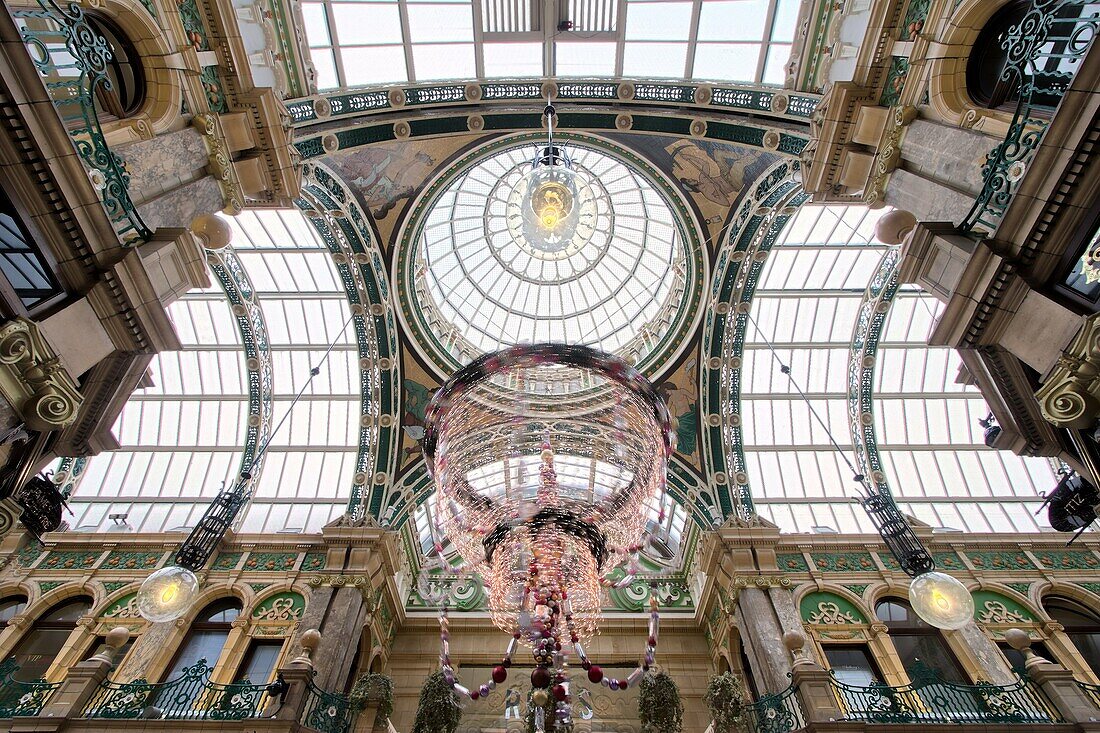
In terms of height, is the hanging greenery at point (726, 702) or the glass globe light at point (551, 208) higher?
the glass globe light at point (551, 208)

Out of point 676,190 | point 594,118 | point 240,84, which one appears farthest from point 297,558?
point 676,190

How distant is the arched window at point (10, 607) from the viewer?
36.6 ft

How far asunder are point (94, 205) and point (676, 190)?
10875mm

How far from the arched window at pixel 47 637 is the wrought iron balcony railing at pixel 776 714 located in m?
12.1

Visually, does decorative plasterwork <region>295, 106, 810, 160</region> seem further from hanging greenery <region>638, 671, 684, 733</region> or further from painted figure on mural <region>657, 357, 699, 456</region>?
hanging greenery <region>638, 671, 684, 733</region>

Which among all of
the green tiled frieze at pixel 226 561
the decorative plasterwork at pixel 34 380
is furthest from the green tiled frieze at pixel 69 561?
the decorative plasterwork at pixel 34 380

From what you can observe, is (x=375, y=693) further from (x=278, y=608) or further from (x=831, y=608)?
(x=831, y=608)

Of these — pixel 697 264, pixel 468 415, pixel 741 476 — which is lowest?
pixel 468 415

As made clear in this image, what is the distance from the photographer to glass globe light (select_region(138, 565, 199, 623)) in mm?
7039

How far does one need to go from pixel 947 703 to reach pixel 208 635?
41.1ft

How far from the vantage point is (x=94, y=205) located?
4.76 meters

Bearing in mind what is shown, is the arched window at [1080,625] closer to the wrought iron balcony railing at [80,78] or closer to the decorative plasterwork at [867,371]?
the decorative plasterwork at [867,371]

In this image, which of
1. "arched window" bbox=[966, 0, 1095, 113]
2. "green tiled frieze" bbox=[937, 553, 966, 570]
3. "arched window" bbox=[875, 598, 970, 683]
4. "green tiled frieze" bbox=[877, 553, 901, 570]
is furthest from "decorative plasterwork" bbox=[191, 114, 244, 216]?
"green tiled frieze" bbox=[937, 553, 966, 570]

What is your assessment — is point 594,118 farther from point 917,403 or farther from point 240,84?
point 917,403
